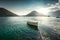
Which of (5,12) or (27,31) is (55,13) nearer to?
(27,31)

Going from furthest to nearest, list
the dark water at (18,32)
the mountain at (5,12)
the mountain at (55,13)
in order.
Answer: the mountain at (55,13) < the mountain at (5,12) < the dark water at (18,32)

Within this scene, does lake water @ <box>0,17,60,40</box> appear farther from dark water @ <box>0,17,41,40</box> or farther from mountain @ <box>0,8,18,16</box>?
mountain @ <box>0,8,18,16</box>

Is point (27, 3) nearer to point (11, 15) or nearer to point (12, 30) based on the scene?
point (11, 15)

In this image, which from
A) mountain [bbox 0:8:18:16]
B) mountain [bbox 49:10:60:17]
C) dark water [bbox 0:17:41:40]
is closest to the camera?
dark water [bbox 0:17:41:40]

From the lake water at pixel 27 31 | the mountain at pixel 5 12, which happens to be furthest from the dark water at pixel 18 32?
the mountain at pixel 5 12

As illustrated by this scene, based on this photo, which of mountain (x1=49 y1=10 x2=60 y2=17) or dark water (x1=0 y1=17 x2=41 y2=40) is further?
mountain (x1=49 y1=10 x2=60 y2=17)

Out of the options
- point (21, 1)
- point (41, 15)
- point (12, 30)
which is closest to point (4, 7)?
point (21, 1)

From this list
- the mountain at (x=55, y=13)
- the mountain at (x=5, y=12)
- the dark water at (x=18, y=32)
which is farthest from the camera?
the mountain at (x=55, y=13)

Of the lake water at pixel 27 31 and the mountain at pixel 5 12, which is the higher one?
the mountain at pixel 5 12

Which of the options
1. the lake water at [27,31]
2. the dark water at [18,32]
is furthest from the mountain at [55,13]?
the dark water at [18,32]

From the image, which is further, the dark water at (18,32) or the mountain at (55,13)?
the mountain at (55,13)

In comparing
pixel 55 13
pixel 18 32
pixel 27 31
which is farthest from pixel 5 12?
pixel 55 13

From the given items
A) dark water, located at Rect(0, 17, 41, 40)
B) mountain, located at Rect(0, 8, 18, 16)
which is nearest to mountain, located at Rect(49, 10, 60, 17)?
dark water, located at Rect(0, 17, 41, 40)

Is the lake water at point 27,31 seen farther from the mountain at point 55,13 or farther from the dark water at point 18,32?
the mountain at point 55,13
